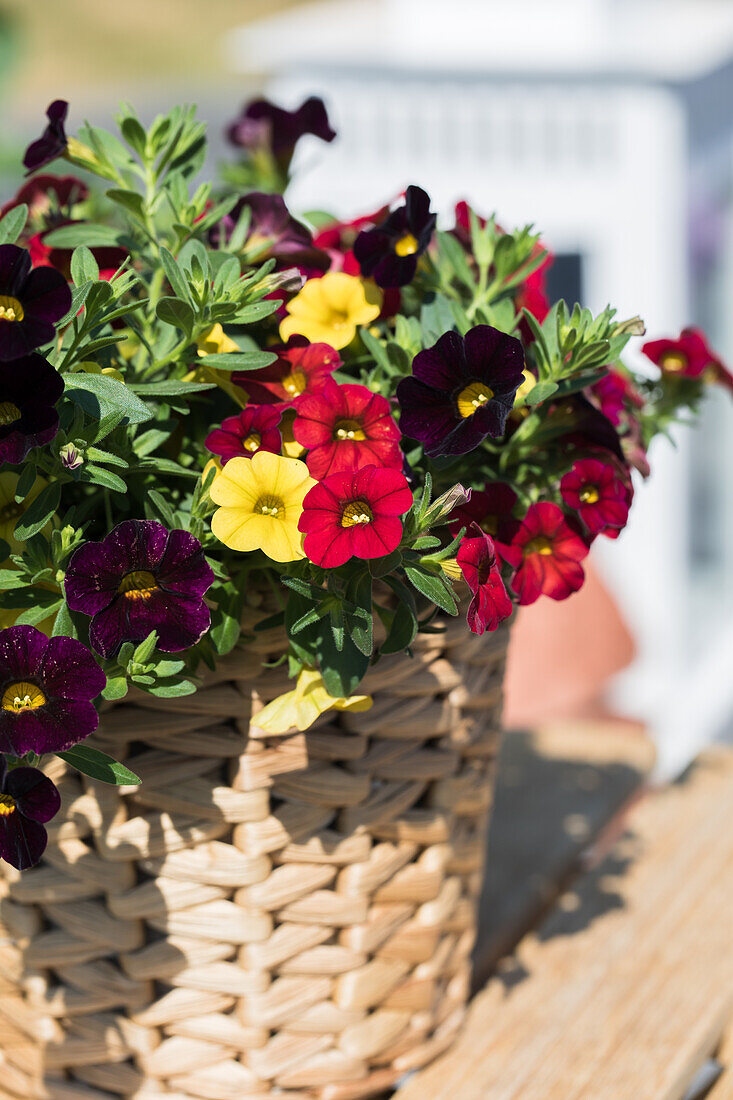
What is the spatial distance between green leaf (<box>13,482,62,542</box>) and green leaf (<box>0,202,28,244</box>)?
115 millimetres

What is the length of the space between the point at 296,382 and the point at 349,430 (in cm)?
6

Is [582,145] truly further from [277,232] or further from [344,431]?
[344,431]

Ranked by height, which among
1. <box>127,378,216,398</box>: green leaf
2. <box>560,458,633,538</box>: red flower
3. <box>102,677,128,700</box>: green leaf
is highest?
<box>127,378,216,398</box>: green leaf

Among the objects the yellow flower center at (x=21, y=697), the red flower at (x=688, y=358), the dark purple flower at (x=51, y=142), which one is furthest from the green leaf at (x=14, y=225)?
the red flower at (x=688, y=358)

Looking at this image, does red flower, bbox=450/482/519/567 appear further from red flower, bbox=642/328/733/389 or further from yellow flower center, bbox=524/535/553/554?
red flower, bbox=642/328/733/389

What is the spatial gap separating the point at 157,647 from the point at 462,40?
2.88 meters

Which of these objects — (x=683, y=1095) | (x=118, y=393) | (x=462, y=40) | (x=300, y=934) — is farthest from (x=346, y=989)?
(x=462, y=40)

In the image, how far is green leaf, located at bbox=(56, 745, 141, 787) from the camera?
1.43ft

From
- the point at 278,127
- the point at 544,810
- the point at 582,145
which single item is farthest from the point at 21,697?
the point at 582,145

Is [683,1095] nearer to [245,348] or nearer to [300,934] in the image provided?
[300,934]

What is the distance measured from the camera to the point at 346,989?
57 cm

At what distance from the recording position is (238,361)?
47cm

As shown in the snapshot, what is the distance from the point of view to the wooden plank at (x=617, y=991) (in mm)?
614

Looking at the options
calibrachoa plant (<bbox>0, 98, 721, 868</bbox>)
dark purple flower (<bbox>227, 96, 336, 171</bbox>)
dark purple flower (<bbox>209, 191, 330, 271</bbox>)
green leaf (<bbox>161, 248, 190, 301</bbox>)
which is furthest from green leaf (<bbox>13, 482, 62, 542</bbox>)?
dark purple flower (<bbox>227, 96, 336, 171</bbox>)
